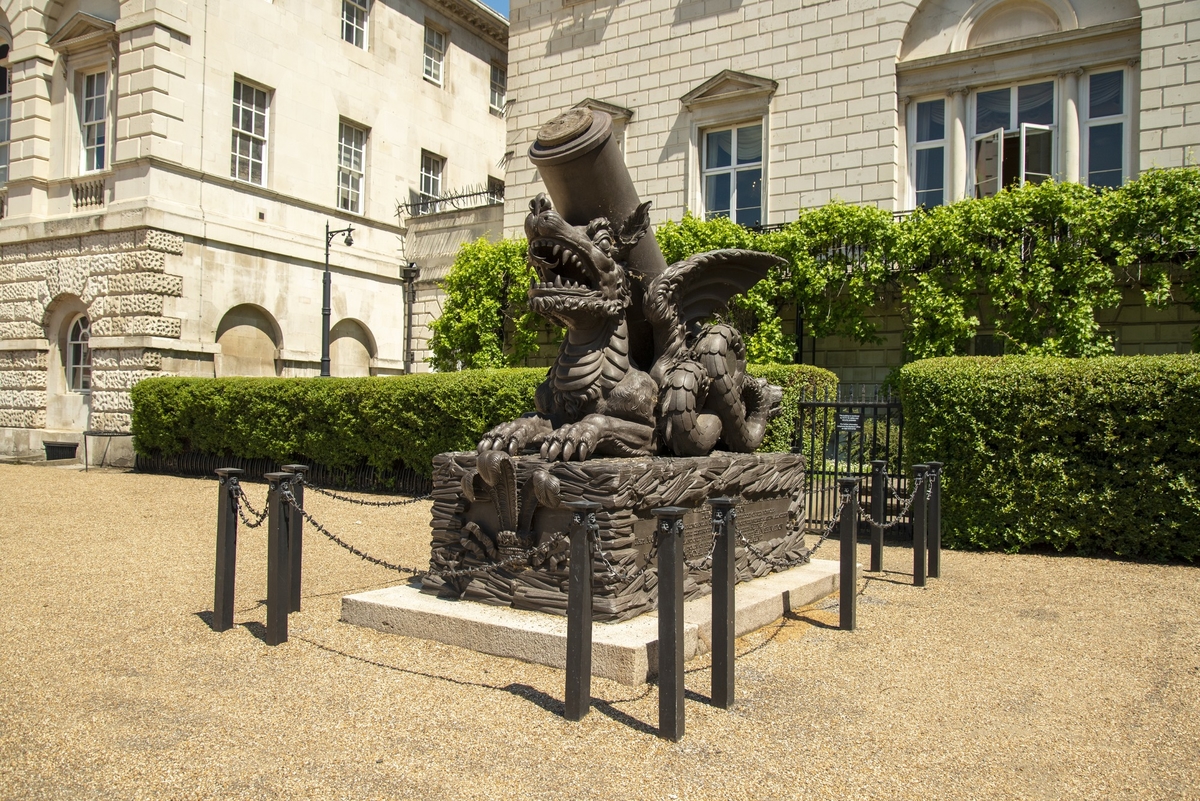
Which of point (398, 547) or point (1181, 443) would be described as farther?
point (398, 547)

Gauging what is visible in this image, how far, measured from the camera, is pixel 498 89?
2908 centimetres

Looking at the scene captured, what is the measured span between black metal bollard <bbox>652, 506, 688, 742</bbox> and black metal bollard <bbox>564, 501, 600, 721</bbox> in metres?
0.36

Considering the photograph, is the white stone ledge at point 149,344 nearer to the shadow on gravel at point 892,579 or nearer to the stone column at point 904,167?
the stone column at point 904,167

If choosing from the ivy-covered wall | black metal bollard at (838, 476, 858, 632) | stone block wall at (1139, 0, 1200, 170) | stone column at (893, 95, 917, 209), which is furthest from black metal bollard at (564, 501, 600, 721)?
stone column at (893, 95, 917, 209)

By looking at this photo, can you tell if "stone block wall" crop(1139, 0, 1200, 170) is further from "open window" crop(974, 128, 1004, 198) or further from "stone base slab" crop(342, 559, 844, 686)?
"stone base slab" crop(342, 559, 844, 686)

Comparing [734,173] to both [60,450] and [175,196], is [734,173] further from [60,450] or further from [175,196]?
[60,450]

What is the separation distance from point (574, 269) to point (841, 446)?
8781 mm

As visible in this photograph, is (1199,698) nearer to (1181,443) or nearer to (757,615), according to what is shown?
(757,615)

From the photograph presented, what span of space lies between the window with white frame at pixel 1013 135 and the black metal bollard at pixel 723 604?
14.1 metres

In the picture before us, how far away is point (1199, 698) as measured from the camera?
4.68 metres

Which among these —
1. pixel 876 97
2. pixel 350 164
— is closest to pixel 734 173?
pixel 876 97

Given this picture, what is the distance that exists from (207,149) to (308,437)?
28.7ft

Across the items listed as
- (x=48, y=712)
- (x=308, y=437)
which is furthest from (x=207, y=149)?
(x=48, y=712)

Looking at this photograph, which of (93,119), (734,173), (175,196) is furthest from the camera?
(93,119)
